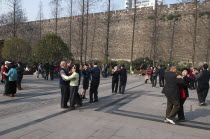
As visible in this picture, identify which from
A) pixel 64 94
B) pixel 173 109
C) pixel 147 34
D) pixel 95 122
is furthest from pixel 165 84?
pixel 147 34

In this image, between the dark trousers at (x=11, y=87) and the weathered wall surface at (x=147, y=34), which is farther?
the weathered wall surface at (x=147, y=34)

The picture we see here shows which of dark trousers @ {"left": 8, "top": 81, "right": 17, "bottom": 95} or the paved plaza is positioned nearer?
the paved plaza

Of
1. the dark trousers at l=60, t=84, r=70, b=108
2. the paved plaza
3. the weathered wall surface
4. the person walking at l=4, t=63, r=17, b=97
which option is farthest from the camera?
the weathered wall surface

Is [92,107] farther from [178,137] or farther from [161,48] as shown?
[161,48]

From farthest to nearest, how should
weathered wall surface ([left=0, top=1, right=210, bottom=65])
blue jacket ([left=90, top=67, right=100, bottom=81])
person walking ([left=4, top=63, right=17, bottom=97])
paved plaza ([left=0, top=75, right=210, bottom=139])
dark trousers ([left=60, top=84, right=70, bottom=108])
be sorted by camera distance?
weathered wall surface ([left=0, top=1, right=210, bottom=65]) < person walking ([left=4, top=63, right=17, bottom=97]) < blue jacket ([left=90, top=67, right=100, bottom=81]) < dark trousers ([left=60, top=84, right=70, bottom=108]) < paved plaza ([left=0, top=75, right=210, bottom=139])

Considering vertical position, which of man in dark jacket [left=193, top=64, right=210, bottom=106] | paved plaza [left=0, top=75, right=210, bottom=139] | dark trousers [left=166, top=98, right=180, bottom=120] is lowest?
paved plaza [left=0, top=75, right=210, bottom=139]

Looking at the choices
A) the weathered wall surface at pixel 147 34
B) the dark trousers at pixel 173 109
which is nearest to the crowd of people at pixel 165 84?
the dark trousers at pixel 173 109

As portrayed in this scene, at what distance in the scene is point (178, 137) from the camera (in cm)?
406

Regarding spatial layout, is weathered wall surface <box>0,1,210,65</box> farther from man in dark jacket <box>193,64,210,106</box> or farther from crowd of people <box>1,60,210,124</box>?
man in dark jacket <box>193,64,210,106</box>

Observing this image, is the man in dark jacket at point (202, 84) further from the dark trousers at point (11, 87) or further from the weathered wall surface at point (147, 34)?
the weathered wall surface at point (147, 34)

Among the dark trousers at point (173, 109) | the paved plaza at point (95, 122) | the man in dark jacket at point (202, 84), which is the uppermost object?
the man in dark jacket at point (202, 84)

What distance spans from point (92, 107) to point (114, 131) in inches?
85.8

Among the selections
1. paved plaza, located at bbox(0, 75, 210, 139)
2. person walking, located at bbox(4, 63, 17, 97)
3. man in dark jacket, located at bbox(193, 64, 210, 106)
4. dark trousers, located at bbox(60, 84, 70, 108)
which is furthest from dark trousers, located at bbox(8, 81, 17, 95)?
man in dark jacket, located at bbox(193, 64, 210, 106)

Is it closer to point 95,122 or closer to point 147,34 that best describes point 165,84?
point 95,122
